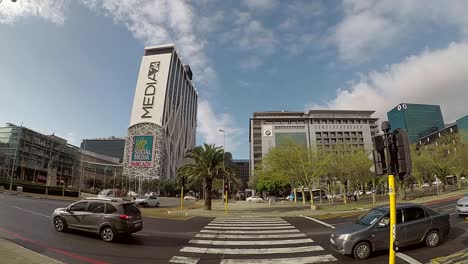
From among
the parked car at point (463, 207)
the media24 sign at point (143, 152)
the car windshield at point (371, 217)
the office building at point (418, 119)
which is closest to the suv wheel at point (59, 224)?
the car windshield at point (371, 217)

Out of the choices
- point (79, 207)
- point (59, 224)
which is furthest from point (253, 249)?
point (59, 224)

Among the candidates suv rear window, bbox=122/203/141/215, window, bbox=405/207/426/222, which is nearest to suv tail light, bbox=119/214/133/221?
suv rear window, bbox=122/203/141/215

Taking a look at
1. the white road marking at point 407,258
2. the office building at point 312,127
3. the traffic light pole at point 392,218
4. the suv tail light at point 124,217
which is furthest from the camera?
the office building at point 312,127

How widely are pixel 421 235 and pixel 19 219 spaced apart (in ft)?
63.9

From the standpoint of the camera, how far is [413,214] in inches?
373

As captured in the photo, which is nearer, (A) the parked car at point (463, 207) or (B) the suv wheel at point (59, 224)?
(B) the suv wheel at point (59, 224)

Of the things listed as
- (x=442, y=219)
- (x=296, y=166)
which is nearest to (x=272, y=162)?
(x=296, y=166)

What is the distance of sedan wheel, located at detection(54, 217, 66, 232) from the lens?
12441 millimetres

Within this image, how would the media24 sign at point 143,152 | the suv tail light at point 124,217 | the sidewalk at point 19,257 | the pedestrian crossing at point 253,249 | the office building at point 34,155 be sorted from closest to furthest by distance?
the sidewalk at point 19,257, the pedestrian crossing at point 253,249, the suv tail light at point 124,217, the office building at point 34,155, the media24 sign at point 143,152

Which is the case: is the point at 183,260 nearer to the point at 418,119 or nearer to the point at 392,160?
the point at 392,160

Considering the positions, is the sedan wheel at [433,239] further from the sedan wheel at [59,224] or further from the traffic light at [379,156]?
the sedan wheel at [59,224]

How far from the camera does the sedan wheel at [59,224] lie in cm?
1244

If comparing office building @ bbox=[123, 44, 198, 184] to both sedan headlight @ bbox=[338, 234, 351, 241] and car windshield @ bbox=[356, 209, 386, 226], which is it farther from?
sedan headlight @ bbox=[338, 234, 351, 241]

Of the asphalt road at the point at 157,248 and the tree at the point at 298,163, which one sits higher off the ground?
the tree at the point at 298,163
